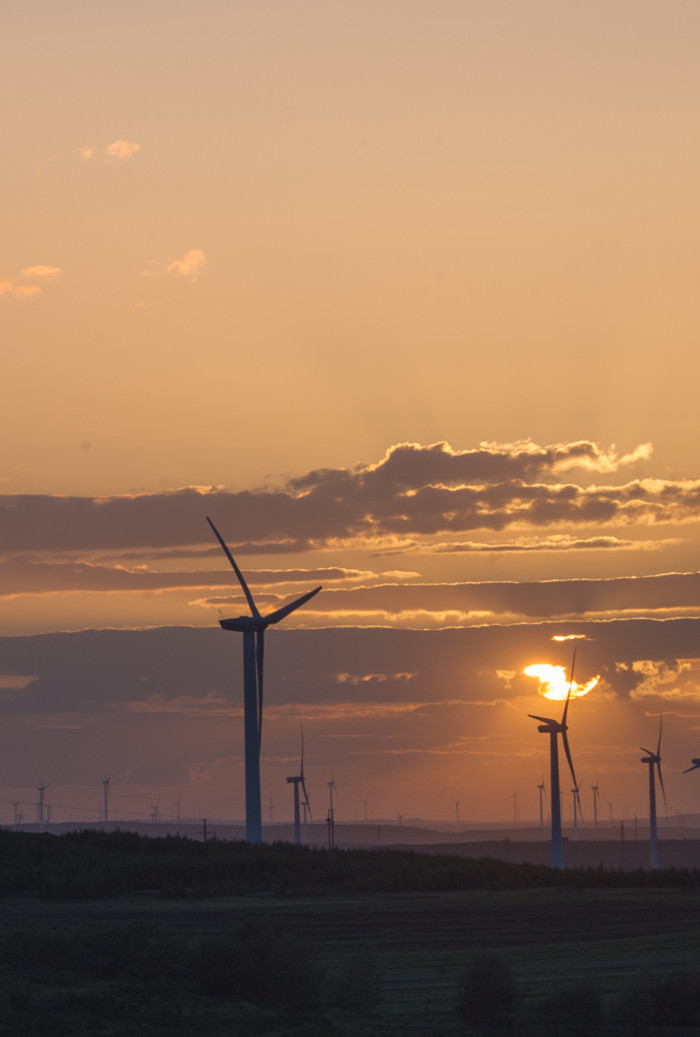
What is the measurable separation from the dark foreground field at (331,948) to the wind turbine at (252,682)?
35.7ft

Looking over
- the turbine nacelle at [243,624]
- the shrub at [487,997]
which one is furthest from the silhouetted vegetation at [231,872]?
the shrub at [487,997]

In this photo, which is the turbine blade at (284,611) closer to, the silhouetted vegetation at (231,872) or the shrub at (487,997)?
the silhouetted vegetation at (231,872)

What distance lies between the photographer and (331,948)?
46.9 meters

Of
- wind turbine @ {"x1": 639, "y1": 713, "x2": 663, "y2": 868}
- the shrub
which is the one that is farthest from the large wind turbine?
the shrub

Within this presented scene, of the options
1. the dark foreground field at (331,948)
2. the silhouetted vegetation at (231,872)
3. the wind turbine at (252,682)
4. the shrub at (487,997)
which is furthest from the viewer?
the wind turbine at (252,682)

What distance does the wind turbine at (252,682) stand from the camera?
9888 centimetres

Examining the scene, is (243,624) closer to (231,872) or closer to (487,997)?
(231,872)

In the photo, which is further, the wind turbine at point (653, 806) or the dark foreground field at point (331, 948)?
the wind turbine at point (653, 806)

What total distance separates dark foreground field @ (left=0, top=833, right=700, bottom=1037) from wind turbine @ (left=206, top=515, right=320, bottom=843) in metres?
10.9

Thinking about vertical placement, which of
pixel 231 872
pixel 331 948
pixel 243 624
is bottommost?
pixel 231 872

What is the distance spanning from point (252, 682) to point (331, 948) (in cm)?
5537

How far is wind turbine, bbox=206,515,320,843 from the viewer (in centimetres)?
9888

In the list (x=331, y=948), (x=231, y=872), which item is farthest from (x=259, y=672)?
(x=331, y=948)

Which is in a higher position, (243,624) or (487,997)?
(243,624)
